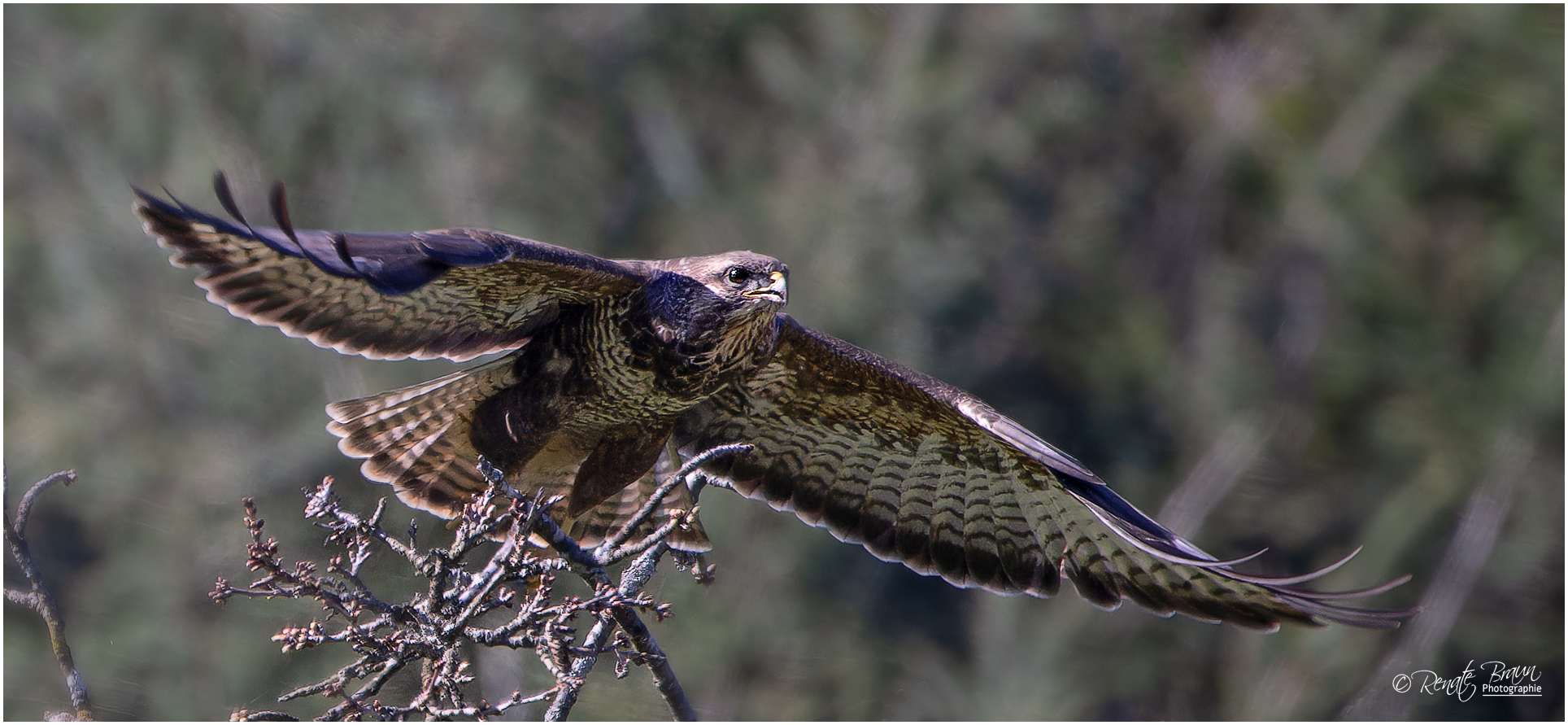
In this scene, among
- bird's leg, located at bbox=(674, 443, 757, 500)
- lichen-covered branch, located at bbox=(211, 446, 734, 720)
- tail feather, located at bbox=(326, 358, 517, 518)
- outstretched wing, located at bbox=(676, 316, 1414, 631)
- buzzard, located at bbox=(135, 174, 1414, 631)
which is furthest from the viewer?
tail feather, located at bbox=(326, 358, 517, 518)

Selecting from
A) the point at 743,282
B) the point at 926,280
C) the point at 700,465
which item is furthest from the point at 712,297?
the point at 926,280

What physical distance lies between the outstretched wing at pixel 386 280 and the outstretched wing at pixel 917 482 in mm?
736

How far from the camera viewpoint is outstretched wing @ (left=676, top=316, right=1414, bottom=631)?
415 cm

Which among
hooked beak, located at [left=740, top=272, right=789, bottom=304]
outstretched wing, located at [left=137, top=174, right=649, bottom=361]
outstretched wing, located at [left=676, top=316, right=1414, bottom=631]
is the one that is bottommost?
outstretched wing, located at [left=676, top=316, right=1414, bottom=631]

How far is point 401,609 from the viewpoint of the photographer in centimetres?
304

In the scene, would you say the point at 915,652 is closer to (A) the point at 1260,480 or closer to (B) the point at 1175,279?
(A) the point at 1260,480

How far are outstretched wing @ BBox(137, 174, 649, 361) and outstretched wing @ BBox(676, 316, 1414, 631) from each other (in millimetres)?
736

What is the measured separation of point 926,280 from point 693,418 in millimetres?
5936

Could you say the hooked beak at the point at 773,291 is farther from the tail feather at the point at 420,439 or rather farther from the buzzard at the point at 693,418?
the tail feather at the point at 420,439

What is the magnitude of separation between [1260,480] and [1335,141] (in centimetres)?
316

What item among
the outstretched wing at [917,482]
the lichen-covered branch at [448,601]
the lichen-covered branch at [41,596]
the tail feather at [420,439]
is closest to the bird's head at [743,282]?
the outstretched wing at [917,482]

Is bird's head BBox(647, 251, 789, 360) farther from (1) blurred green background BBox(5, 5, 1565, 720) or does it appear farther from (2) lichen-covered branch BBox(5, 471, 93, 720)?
(1) blurred green background BBox(5, 5, 1565, 720)

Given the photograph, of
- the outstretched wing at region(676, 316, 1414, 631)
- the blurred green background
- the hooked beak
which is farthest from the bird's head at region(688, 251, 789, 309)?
the blurred green background

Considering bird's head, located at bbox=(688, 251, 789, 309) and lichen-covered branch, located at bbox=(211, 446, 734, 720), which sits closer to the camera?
lichen-covered branch, located at bbox=(211, 446, 734, 720)
